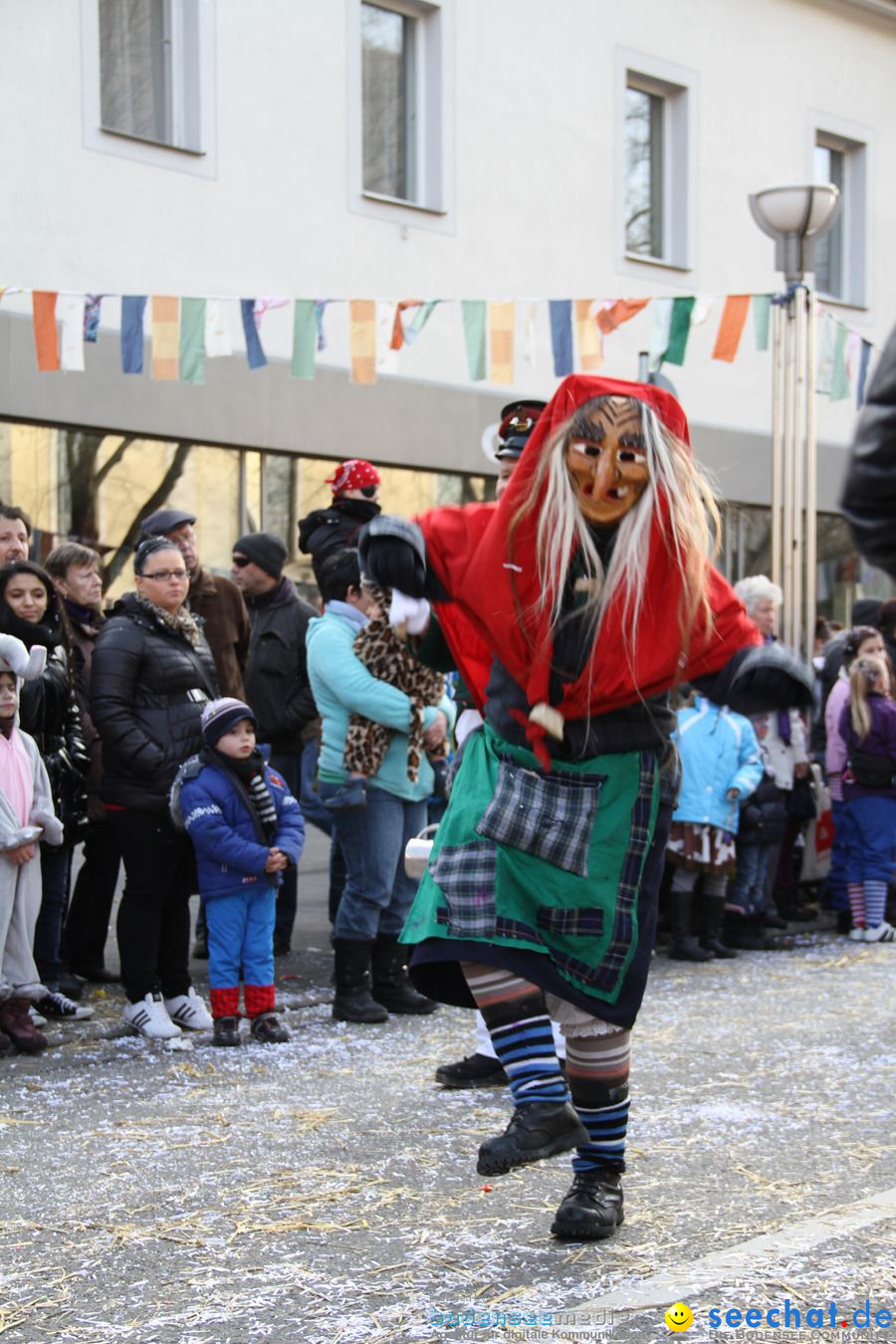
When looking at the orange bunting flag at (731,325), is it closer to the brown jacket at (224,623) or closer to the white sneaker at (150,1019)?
the brown jacket at (224,623)

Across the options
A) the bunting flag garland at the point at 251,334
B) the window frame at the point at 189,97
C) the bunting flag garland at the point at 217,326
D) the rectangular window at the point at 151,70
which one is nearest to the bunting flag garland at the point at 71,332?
the bunting flag garland at the point at 217,326

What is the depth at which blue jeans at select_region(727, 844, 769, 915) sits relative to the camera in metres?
9.20

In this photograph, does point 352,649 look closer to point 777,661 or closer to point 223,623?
point 223,623

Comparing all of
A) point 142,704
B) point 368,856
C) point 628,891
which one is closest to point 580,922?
point 628,891

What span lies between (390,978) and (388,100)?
10464 millimetres

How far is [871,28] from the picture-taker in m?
19.8

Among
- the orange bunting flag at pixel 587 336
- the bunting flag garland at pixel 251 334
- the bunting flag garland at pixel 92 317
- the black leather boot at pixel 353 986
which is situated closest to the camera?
the black leather boot at pixel 353 986

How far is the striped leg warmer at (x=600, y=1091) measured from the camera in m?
4.00

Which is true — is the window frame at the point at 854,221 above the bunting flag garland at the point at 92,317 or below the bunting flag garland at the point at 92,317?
above

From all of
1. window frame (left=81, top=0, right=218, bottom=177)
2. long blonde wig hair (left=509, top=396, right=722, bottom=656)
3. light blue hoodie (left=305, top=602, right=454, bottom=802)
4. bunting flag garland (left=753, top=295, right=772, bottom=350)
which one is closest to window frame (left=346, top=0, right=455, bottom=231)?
window frame (left=81, top=0, right=218, bottom=177)

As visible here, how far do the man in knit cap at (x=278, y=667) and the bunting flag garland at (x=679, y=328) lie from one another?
434cm

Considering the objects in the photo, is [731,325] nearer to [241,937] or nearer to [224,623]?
[224,623]

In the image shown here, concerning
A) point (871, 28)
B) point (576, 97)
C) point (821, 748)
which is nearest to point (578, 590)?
point (821, 748)

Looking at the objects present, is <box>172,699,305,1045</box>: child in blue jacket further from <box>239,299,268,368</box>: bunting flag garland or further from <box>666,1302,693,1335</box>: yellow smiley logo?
<box>239,299,268,368</box>: bunting flag garland
